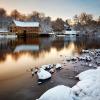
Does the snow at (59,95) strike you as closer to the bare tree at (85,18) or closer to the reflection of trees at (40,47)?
the reflection of trees at (40,47)

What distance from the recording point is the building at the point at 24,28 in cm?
7038

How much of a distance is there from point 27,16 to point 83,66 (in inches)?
3789

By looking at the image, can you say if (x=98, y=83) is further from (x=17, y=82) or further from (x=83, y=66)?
(x=83, y=66)

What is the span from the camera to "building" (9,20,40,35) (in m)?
70.4

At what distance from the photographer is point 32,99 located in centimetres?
1009

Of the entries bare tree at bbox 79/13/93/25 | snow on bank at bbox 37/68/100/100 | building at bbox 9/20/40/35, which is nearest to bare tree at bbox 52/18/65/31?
bare tree at bbox 79/13/93/25

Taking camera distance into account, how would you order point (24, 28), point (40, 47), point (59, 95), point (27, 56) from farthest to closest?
point (24, 28) → point (40, 47) → point (27, 56) → point (59, 95)

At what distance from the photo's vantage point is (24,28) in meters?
Result: 71.5

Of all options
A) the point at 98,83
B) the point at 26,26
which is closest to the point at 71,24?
the point at 26,26

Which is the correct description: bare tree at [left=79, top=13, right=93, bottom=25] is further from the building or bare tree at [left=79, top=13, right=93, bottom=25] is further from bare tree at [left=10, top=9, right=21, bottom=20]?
the building

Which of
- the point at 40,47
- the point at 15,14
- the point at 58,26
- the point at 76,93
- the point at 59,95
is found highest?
the point at 15,14

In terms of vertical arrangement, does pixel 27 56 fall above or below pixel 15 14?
below

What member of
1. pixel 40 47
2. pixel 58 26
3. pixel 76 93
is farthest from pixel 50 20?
pixel 76 93

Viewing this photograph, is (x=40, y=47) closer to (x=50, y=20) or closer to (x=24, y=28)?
(x=24, y=28)
